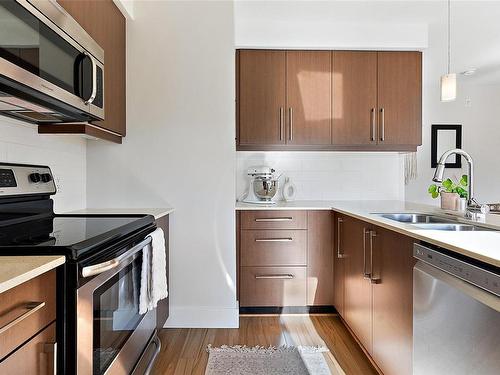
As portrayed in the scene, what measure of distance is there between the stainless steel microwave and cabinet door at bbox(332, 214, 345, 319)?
178cm

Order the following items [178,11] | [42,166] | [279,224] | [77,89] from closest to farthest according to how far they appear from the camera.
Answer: [77,89] < [42,166] < [178,11] < [279,224]

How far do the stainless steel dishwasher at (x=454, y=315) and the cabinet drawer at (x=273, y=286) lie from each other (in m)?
1.45

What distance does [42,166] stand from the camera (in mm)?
1942

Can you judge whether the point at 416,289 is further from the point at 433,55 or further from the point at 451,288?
the point at 433,55

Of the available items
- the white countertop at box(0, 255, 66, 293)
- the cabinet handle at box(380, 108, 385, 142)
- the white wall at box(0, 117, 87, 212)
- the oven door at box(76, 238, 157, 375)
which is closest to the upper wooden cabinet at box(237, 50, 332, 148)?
the cabinet handle at box(380, 108, 385, 142)

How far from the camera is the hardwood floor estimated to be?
6.97 ft

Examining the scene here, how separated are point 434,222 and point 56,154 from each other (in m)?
2.28

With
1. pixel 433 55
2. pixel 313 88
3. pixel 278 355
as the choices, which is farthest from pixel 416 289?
pixel 433 55

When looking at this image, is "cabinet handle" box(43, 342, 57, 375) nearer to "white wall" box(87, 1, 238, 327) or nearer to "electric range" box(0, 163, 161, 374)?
"electric range" box(0, 163, 161, 374)

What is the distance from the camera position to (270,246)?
2.90 meters

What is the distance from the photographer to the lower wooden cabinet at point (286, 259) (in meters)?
2.90

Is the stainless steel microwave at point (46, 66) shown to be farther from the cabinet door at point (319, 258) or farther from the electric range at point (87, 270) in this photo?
the cabinet door at point (319, 258)

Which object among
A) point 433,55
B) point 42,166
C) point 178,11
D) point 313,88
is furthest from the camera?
point 433,55

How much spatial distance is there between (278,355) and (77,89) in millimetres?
1813
